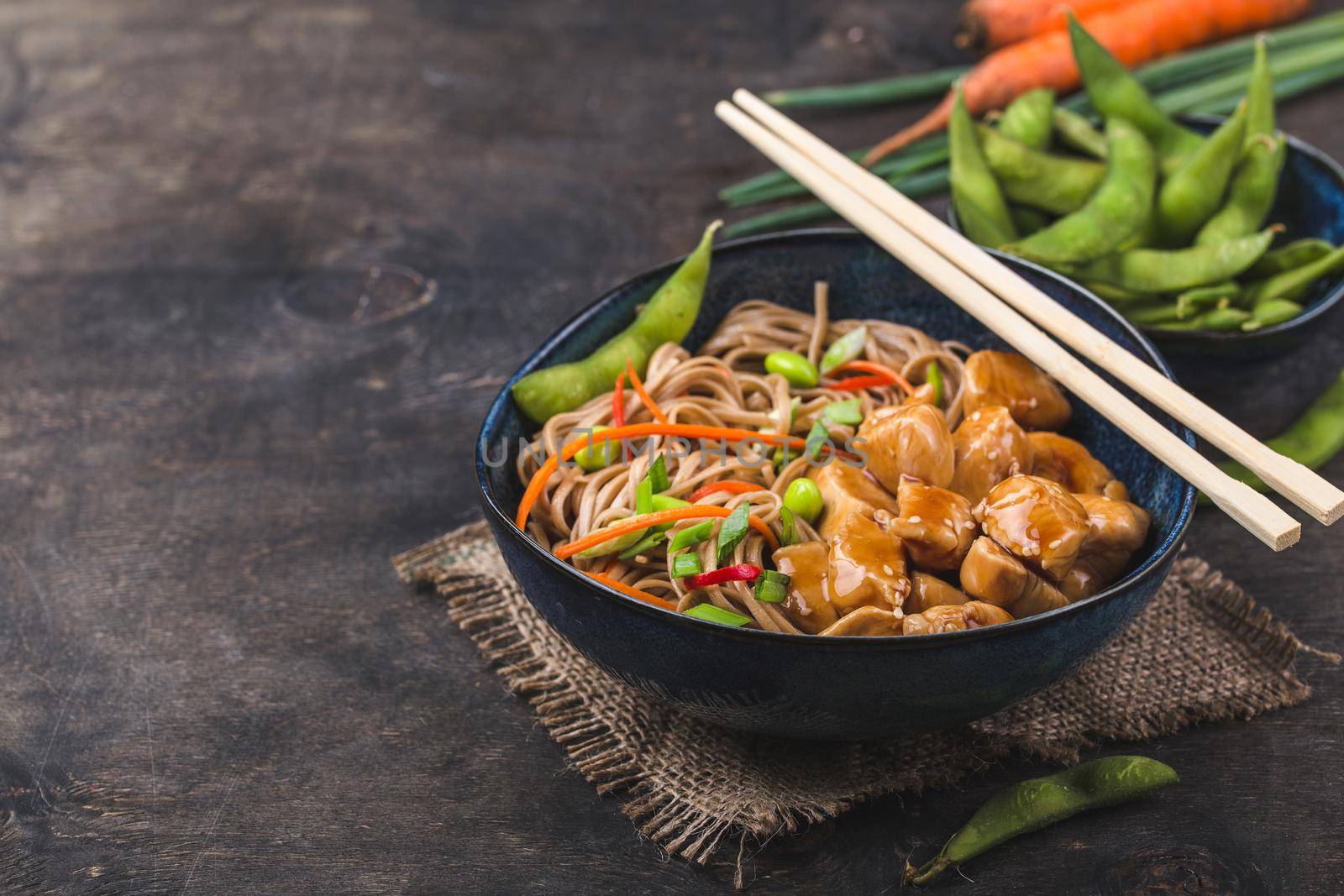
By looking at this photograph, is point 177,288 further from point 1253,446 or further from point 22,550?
point 1253,446

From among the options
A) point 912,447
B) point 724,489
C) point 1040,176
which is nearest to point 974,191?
point 1040,176

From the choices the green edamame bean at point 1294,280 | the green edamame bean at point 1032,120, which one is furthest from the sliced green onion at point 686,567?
the green edamame bean at point 1032,120

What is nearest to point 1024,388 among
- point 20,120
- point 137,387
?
point 137,387

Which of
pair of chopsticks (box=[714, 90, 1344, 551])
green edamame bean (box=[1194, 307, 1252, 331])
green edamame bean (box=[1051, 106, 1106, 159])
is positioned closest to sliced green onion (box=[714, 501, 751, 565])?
pair of chopsticks (box=[714, 90, 1344, 551])

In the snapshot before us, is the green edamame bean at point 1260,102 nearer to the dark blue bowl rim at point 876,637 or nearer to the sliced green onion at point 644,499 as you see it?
the dark blue bowl rim at point 876,637

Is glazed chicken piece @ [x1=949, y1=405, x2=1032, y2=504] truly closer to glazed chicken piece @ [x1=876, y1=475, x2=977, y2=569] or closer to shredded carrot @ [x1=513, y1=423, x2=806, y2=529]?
glazed chicken piece @ [x1=876, y1=475, x2=977, y2=569]

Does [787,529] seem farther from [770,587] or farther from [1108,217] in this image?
[1108,217]
